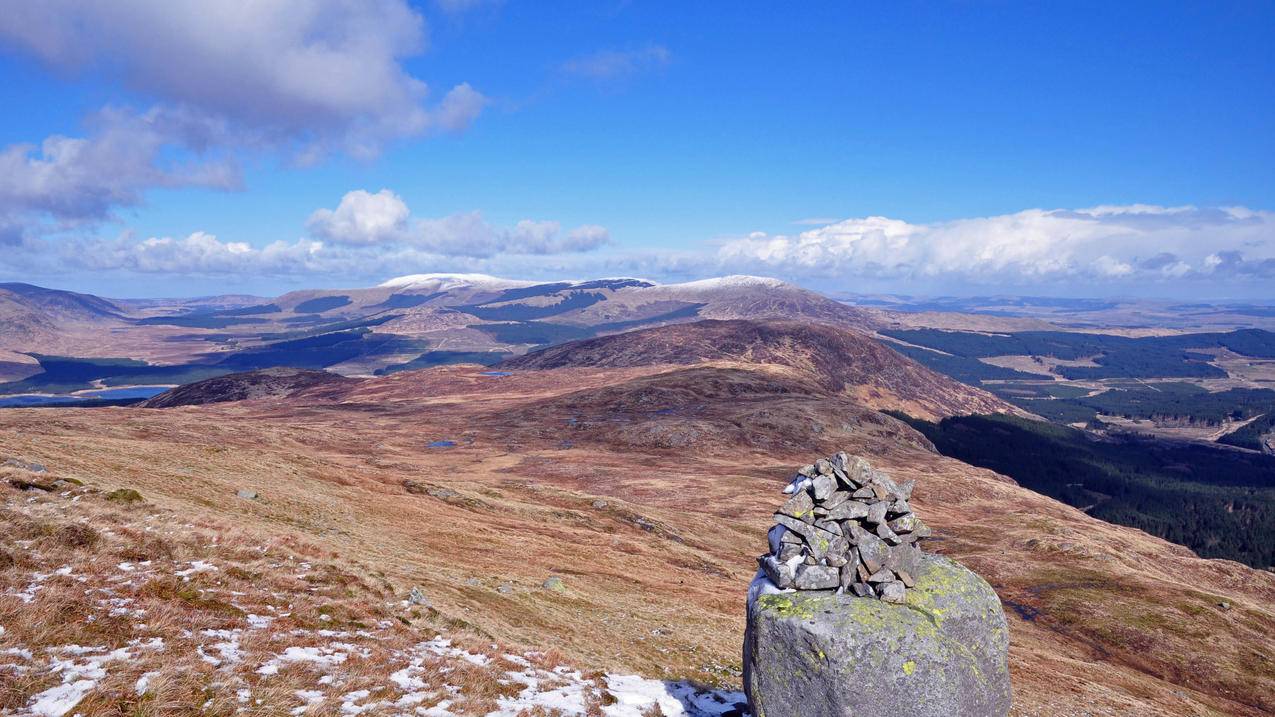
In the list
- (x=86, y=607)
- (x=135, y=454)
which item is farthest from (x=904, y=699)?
(x=135, y=454)

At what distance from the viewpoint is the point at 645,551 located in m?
60.3

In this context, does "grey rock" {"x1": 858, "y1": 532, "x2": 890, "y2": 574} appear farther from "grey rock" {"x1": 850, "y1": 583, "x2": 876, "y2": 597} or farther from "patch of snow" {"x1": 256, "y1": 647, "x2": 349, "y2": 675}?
"patch of snow" {"x1": 256, "y1": 647, "x2": 349, "y2": 675}

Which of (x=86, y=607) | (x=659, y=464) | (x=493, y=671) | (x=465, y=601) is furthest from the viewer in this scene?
(x=659, y=464)

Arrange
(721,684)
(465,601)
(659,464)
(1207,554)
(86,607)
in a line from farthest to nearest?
(1207,554), (659,464), (465,601), (721,684), (86,607)

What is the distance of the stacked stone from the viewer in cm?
2028

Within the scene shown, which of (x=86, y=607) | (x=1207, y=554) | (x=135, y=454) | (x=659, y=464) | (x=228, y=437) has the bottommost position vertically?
(x=1207, y=554)

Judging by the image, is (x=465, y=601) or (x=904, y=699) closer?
(x=904, y=699)

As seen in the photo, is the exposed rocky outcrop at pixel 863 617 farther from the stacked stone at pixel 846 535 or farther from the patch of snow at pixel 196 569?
the patch of snow at pixel 196 569

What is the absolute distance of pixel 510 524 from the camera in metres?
60.9

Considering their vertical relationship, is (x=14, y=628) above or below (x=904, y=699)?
above

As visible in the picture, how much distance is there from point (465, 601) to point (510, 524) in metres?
Answer: 29.9

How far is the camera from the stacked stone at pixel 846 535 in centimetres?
2028

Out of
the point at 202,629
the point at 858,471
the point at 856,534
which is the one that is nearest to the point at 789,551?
the point at 856,534

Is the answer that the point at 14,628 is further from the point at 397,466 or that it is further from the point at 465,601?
the point at 397,466
